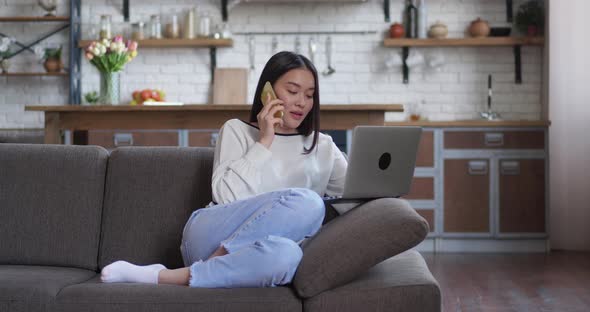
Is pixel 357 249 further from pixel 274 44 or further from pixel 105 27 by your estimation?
pixel 105 27

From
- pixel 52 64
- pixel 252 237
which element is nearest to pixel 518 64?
pixel 52 64

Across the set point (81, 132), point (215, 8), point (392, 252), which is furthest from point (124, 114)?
point (392, 252)

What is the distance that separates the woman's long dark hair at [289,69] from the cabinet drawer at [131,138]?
8.18 ft

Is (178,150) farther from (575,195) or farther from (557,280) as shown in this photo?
(575,195)

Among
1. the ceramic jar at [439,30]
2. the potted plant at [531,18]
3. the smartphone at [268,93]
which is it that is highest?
the potted plant at [531,18]

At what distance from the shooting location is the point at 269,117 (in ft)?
8.80

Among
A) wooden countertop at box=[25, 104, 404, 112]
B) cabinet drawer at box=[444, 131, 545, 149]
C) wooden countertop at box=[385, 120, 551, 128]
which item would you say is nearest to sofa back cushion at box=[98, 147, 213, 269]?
wooden countertop at box=[25, 104, 404, 112]

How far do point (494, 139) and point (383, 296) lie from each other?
3.93 meters

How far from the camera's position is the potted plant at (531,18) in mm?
6352

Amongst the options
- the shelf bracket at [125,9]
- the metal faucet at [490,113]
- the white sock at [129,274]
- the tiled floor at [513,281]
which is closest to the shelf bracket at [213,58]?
the shelf bracket at [125,9]

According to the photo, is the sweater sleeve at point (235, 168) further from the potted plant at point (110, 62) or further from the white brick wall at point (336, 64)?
the white brick wall at point (336, 64)

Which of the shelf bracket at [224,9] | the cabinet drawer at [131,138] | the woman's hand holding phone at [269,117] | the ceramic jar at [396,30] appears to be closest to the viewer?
the woman's hand holding phone at [269,117]

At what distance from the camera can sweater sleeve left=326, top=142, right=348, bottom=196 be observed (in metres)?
2.84

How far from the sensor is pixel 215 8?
6.63m
